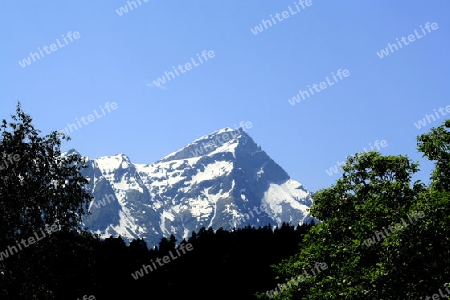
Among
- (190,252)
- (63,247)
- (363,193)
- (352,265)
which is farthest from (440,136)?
(190,252)

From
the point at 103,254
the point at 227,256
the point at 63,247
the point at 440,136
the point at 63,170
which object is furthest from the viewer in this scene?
the point at 227,256

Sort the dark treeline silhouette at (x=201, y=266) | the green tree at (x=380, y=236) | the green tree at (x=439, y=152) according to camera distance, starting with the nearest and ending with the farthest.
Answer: the green tree at (x=380, y=236), the green tree at (x=439, y=152), the dark treeline silhouette at (x=201, y=266)

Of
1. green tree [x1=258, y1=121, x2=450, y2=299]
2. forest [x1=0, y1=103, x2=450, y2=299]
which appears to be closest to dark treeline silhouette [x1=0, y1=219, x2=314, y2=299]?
forest [x1=0, y1=103, x2=450, y2=299]

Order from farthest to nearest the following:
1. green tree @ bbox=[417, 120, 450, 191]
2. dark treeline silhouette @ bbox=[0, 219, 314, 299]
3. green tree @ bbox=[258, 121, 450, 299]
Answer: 1. dark treeline silhouette @ bbox=[0, 219, 314, 299]
2. green tree @ bbox=[417, 120, 450, 191]
3. green tree @ bbox=[258, 121, 450, 299]

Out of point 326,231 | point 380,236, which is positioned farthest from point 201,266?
point 380,236

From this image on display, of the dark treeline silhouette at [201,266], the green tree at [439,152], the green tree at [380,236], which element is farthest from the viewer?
the dark treeline silhouette at [201,266]

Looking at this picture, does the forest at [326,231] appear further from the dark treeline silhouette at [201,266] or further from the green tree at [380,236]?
the dark treeline silhouette at [201,266]

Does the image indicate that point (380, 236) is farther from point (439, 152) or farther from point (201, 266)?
point (201, 266)

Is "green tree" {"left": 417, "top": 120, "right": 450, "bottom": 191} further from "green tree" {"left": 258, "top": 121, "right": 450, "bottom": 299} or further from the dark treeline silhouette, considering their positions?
the dark treeline silhouette

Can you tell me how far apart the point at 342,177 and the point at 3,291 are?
33.0 meters

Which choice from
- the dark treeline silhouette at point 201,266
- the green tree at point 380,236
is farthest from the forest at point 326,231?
the dark treeline silhouette at point 201,266

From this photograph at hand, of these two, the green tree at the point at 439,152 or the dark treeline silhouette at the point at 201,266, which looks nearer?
the green tree at the point at 439,152

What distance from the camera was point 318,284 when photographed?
3653 centimetres

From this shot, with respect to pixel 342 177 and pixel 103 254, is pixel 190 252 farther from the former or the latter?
pixel 342 177
